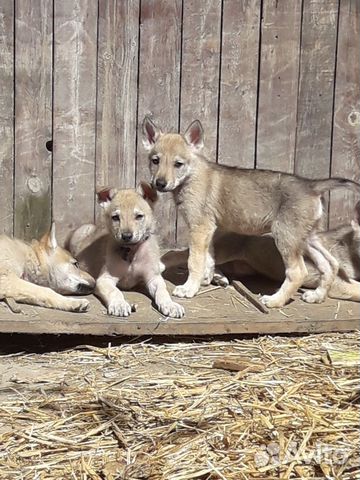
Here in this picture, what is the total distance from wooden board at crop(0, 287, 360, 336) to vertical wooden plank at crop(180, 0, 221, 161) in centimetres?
190

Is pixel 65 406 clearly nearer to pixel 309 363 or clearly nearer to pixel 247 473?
pixel 247 473

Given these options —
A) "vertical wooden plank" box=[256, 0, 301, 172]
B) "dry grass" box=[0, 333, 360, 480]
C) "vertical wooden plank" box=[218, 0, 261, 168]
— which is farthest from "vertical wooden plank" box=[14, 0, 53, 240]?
"dry grass" box=[0, 333, 360, 480]

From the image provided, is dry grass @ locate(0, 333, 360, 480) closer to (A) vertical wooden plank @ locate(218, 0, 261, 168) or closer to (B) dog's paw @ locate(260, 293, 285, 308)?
(B) dog's paw @ locate(260, 293, 285, 308)

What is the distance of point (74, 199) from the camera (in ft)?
26.7

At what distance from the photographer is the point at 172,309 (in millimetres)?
6582

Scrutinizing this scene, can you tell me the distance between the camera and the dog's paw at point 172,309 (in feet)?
21.5

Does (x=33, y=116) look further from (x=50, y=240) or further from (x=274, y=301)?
(x=274, y=301)

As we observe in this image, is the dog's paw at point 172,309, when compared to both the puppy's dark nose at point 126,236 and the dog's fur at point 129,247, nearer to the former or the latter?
the dog's fur at point 129,247

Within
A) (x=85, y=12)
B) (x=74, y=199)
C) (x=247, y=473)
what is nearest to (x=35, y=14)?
(x=85, y=12)

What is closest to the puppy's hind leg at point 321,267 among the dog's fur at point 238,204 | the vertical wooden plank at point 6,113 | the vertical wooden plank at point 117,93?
the dog's fur at point 238,204

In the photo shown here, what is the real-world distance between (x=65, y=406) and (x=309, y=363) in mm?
1750

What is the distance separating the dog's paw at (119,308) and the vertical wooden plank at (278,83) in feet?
7.67

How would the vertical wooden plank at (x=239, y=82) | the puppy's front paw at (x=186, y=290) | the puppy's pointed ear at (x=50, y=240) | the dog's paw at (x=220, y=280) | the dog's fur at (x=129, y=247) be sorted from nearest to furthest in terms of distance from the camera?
the dog's fur at (x=129, y=247)
the puppy's front paw at (x=186, y=290)
the puppy's pointed ear at (x=50, y=240)
the dog's paw at (x=220, y=280)
the vertical wooden plank at (x=239, y=82)

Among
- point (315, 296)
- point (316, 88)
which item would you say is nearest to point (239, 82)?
point (316, 88)
